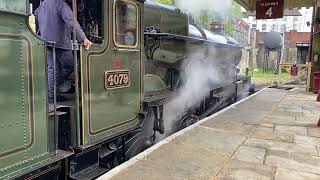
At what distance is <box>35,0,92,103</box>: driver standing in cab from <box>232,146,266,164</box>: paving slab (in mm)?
2391

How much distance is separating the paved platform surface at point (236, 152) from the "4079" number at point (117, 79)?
0.92 m

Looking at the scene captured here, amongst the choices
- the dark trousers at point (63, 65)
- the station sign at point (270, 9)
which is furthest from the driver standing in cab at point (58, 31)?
the station sign at point (270, 9)

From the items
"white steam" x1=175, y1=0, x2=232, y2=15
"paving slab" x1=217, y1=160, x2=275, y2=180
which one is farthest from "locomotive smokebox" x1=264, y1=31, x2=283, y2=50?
"paving slab" x1=217, y1=160, x2=275, y2=180

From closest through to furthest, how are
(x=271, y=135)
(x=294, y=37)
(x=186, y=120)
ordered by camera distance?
(x=271, y=135) → (x=186, y=120) → (x=294, y=37)

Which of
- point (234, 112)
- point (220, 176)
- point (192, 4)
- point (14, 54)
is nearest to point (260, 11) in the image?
point (192, 4)

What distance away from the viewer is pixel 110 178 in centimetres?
359

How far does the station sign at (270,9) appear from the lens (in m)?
10.9

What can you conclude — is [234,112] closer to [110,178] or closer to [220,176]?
[220,176]

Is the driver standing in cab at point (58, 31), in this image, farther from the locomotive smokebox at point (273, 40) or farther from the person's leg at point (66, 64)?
the locomotive smokebox at point (273, 40)

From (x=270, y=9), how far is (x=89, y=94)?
896 cm

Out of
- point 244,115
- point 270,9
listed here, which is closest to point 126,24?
point 244,115

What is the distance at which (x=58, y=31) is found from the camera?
3.81m

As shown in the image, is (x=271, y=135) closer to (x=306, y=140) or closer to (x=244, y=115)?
(x=306, y=140)

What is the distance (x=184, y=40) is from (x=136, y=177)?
11.9 ft
